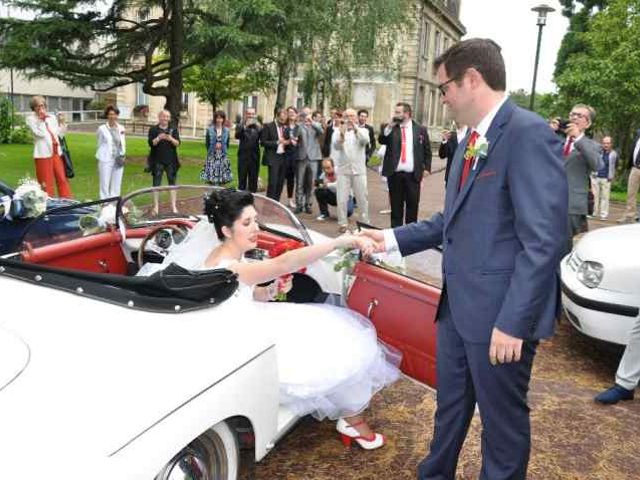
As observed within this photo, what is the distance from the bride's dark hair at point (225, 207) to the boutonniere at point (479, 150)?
133 cm

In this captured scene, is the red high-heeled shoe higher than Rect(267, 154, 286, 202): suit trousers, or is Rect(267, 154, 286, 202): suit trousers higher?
Rect(267, 154, 286, 202): suit trousers

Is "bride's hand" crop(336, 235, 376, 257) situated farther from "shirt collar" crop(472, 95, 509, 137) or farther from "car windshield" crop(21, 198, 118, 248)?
"car windshield" crop(21, 198, 118, 248)

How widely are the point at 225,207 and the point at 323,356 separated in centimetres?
93

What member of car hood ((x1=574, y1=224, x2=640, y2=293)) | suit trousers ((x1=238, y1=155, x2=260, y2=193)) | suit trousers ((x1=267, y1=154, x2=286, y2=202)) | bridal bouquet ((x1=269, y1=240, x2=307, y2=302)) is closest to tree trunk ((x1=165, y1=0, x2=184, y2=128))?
suit trousers ((x1=238, y1=155, x2=260, y2=193))

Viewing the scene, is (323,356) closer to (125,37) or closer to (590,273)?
(590,273)

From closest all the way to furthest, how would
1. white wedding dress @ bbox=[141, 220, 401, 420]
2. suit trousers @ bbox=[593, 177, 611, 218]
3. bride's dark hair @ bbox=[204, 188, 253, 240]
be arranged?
1. white wedding dress @ bbox=[141, 220, 401, 420]
2. bride's dark hair @ bbox=[204, 188, 253, 240]
3. suit trousers @ bbox=[593, 177, 611, 218]

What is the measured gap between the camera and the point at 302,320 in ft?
10.3

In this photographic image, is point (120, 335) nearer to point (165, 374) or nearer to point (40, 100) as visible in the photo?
point (165, 374)

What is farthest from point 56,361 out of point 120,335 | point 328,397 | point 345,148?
point 345,148

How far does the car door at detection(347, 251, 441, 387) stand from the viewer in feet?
→ 10.4

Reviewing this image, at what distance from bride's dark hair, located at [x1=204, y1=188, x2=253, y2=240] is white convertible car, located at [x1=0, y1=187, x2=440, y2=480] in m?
0.70

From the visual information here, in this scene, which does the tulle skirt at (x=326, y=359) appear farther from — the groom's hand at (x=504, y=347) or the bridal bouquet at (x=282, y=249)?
the groom's hand at (x=504, y=347)

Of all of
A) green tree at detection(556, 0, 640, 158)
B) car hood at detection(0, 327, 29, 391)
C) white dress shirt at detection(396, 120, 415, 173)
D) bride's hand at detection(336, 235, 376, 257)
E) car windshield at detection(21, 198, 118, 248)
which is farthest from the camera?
green tree at detection(556, 0, 640, 158)

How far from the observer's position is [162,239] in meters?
4.00
